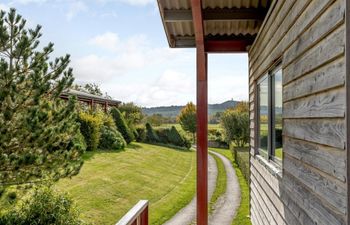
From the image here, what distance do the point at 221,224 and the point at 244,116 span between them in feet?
45.9

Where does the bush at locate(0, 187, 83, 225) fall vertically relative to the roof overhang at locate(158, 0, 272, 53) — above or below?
below

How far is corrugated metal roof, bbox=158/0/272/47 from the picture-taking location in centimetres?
445

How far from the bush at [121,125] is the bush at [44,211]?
1308 cm

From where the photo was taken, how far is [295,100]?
2.71m

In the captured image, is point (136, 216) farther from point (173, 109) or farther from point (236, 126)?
point (173, 109)

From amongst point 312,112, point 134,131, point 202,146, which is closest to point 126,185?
point 202,146

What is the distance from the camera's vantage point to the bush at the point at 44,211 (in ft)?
20.9

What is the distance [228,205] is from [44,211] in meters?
4.64

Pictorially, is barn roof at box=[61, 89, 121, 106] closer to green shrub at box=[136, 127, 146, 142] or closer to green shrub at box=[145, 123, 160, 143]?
green shrub at box=[136, 127, 146, 142]

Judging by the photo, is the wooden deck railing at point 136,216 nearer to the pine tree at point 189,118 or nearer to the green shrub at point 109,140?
the green shrub at point 109,140

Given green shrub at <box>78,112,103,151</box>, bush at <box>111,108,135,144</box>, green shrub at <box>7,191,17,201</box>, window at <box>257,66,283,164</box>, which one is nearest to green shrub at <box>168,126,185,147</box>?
bush at <box>111,108,135,144</box>

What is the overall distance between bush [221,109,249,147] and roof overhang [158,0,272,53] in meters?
15.1

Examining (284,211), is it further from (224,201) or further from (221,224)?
(224,201)

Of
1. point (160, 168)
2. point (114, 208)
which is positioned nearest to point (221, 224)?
point (114, 208)
